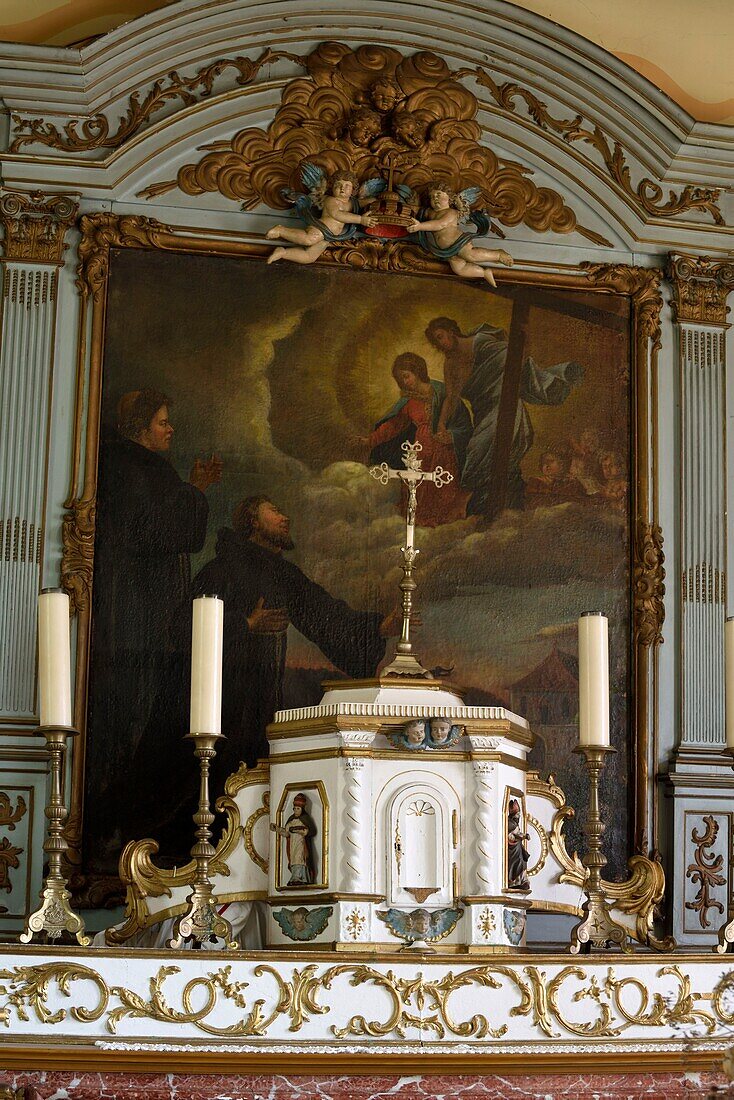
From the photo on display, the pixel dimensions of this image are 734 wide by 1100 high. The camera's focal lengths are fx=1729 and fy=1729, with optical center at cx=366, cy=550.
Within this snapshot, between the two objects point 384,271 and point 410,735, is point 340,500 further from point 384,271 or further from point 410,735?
point 410,735

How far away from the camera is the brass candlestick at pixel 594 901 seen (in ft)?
24.0

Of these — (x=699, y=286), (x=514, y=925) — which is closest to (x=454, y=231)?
(x=699, y=286)

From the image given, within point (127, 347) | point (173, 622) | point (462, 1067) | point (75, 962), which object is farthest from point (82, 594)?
point (462, 1067)

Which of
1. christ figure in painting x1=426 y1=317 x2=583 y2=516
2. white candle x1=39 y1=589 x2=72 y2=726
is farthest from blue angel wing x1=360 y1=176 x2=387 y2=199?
white candle x1=39 y1=589 x2=72 y2=726

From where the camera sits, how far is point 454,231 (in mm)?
9203

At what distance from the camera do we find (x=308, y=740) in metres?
7.29

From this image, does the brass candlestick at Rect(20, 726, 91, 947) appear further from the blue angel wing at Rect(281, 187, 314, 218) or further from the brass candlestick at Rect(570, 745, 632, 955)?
the blue angel wing at Rect(281, 187, 314, 218)

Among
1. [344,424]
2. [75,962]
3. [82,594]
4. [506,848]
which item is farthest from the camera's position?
[344,424]

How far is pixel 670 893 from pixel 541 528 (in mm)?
1992

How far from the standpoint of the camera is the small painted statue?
280 inches

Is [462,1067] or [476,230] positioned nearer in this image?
[462,1067]

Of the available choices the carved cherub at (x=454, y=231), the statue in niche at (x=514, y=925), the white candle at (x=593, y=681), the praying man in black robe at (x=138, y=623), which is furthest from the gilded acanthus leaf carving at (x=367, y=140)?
the statue in niche at (x=514, y=925)

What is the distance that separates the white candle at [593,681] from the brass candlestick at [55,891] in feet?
7.24

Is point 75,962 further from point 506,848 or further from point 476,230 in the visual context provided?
point 476,230
